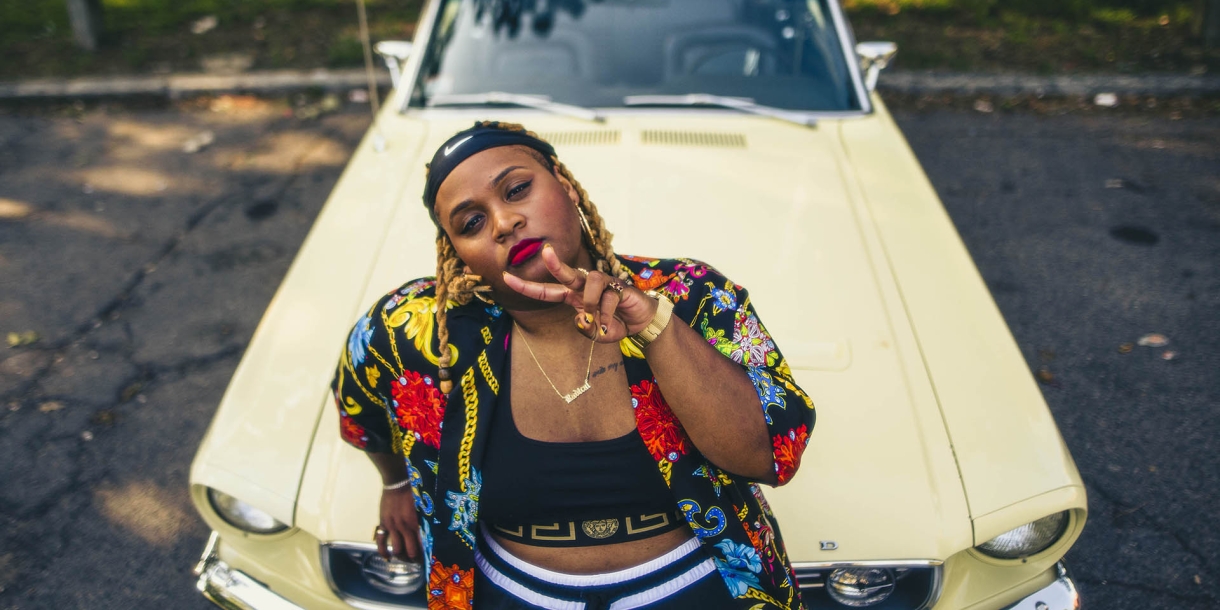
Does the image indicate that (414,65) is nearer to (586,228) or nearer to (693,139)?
(693,139)

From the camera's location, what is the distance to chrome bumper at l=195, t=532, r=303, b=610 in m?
1.90

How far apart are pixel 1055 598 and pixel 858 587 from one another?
18.3 inches

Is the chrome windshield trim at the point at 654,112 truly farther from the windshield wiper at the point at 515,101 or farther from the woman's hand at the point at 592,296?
the woman's hand at the point at 592,296

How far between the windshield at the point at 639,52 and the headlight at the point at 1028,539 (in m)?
1.70

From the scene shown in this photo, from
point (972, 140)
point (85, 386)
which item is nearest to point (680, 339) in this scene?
point (85, 386)

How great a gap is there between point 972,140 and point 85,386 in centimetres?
516

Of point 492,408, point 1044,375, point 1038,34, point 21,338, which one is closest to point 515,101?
point 492,408

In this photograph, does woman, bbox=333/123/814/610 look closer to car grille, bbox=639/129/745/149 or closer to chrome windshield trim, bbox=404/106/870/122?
car grille, bbox=639/129/745/149

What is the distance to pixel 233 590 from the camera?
1928 millimetres

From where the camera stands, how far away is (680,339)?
130 cm

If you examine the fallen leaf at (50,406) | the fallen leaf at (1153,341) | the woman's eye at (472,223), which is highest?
the woman's eye at (472,223)

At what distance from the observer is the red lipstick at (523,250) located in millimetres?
1297

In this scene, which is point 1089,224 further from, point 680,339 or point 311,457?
point 311,457

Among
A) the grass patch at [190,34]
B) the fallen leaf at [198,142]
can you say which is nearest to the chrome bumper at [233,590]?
the fallen leaf at [198,142]
